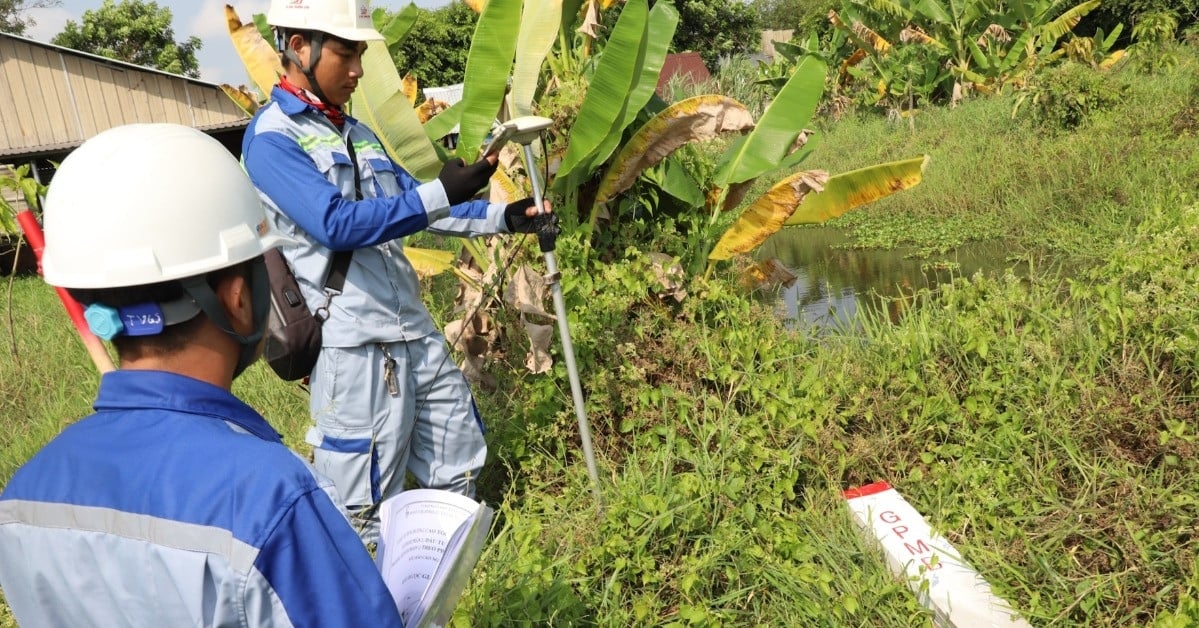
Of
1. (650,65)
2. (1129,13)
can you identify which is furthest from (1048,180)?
(1129,13)


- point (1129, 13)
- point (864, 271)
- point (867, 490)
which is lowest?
point (864, 271)

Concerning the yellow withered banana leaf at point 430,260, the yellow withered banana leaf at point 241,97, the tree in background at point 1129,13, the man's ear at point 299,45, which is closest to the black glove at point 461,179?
the man's ear at point 299,45

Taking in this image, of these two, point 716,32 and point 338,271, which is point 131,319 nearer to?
point 338,271

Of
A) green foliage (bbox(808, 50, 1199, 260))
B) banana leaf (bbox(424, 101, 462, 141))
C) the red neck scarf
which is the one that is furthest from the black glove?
green foliage (bbox(808, 50, 1199, 260))

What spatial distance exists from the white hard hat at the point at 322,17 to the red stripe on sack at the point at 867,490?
220 centimetres

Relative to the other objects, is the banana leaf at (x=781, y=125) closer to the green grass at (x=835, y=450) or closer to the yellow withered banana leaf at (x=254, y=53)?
the green grass at (x=835, y=450)

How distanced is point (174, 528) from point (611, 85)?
8.73ft

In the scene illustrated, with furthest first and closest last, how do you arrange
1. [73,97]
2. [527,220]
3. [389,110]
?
[73,97], [389,110], [527,220]

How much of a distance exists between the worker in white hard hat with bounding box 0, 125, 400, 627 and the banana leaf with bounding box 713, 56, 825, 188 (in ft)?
10.1

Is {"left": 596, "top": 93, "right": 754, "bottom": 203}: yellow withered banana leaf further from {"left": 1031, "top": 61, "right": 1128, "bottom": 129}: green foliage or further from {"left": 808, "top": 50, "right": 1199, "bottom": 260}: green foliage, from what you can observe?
{"left": 1031, "top": 61, "right": 1128, "bottom": 129}: green foliage

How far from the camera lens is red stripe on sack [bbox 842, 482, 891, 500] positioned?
308 centimetres

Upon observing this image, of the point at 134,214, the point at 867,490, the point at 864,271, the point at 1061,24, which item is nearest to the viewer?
the point at 134,214

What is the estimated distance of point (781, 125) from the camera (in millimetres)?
4094

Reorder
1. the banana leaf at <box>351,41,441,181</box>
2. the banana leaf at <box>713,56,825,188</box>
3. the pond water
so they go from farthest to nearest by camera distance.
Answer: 1. the pond water
2. the banana leaf at <box>713,56,825,188</box>
3. the banana leaf at <box>351,41,441,181</box>
